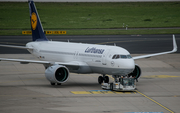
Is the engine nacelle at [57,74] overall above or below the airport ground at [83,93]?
above

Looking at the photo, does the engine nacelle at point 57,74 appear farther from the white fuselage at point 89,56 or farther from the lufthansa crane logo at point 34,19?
the lufthansa crane logo at point 34,19

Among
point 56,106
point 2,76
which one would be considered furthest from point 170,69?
point 56,106

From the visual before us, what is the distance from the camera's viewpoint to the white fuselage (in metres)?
31.3

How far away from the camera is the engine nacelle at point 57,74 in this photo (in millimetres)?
31938

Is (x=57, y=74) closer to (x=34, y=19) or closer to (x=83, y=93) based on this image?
(x=83, y=93)

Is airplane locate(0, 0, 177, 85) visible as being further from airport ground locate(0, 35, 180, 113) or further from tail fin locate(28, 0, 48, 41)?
tail fin locate(28, 0, 48, 41)

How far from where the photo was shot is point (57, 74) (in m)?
33.2

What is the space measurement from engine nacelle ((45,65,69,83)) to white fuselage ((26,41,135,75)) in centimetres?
203

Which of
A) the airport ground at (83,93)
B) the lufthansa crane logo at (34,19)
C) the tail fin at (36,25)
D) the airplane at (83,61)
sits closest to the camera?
the airport ground at (83,93)

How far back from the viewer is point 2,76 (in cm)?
3906

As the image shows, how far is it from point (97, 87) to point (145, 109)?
9478 mm

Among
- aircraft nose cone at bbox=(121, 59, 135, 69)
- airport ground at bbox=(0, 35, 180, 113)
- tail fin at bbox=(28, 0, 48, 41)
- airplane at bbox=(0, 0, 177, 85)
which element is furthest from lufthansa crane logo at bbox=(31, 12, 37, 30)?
aircraft nose cone at bbox=(121, 59, 135, 69)

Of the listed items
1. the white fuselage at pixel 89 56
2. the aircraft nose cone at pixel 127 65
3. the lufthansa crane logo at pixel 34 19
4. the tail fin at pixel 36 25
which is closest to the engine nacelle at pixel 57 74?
the white fuselage at pixel 89 56

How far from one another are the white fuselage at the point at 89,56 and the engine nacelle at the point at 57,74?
203 centimetres
